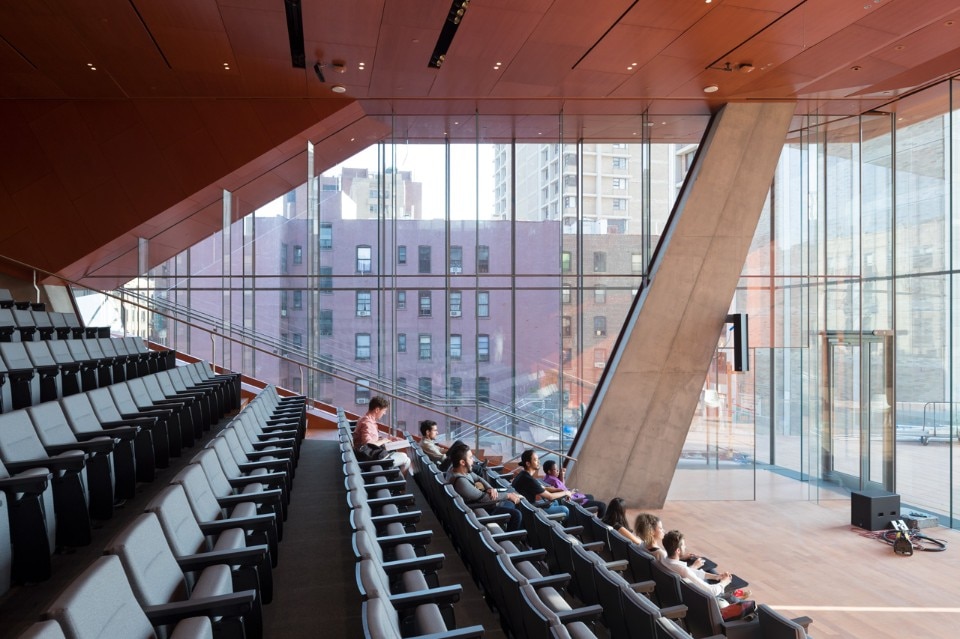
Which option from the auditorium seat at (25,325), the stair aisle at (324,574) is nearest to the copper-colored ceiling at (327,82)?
the auditorium seat at (25,325)

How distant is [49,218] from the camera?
337 inches

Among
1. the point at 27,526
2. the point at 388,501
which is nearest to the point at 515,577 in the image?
the point at 388,501

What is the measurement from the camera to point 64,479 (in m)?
3.01

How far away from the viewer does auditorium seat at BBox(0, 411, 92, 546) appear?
2.99 metres

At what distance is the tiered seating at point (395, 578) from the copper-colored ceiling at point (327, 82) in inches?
177

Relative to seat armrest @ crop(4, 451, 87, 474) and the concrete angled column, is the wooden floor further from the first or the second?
seat armrest @ crop(4, 451, 87, 474)

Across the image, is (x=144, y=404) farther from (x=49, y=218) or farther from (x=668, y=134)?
(x=668, y=134)

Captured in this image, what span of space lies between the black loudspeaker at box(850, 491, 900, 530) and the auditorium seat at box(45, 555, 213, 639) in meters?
8.81

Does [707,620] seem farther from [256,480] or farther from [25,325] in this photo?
[25,325]

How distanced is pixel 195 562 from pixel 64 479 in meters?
1.06

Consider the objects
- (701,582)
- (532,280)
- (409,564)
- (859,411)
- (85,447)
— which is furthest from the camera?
(859,411)

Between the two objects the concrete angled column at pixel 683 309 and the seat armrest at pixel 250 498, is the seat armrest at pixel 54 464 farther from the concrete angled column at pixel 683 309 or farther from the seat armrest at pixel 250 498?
the concrete angled column at pixel 683 309

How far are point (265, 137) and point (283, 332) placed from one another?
2.76m

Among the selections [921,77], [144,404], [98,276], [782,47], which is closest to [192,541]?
[144,404]
